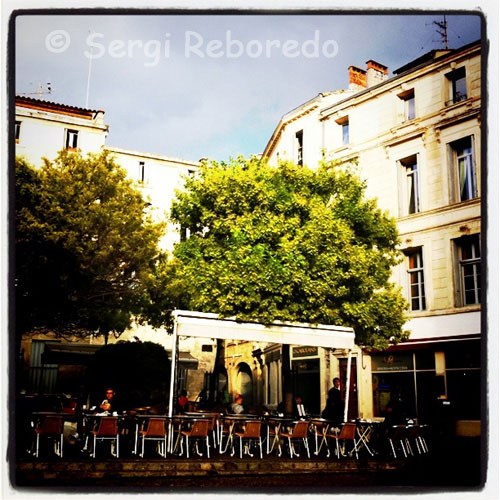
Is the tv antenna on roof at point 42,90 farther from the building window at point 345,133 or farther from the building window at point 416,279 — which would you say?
the building window at point 345,133

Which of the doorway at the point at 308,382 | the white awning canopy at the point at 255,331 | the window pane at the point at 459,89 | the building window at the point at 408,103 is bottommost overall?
the doorway at the point at 308,382

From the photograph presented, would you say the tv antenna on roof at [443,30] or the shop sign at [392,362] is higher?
the tv antenna on roof at [443,30]

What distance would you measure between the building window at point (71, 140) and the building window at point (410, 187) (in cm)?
998

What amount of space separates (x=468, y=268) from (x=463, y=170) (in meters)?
2.75

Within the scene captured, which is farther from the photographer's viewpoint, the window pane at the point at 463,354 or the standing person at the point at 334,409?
the window pane at the point at 463,354

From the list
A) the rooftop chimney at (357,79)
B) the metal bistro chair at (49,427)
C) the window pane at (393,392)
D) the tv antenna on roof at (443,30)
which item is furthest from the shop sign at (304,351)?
the metal bistro chair at (49,427)

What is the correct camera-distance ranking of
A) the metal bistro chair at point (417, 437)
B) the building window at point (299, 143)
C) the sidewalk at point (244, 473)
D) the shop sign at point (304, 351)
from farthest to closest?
the shop sign at point (304, 351) → the building window at point (299, 143) → the metal bistro chair at point (417, 437) → the sidewalk at point (244, 473)

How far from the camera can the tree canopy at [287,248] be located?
1244 cm

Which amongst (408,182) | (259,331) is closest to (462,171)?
(408,182)

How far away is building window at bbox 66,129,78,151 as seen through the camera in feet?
45.4

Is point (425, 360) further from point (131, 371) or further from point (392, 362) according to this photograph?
point (131, 371)

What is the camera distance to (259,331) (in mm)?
11539

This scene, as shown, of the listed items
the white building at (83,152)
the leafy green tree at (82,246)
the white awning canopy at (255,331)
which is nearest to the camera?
the white awning canopy at (255,331)
